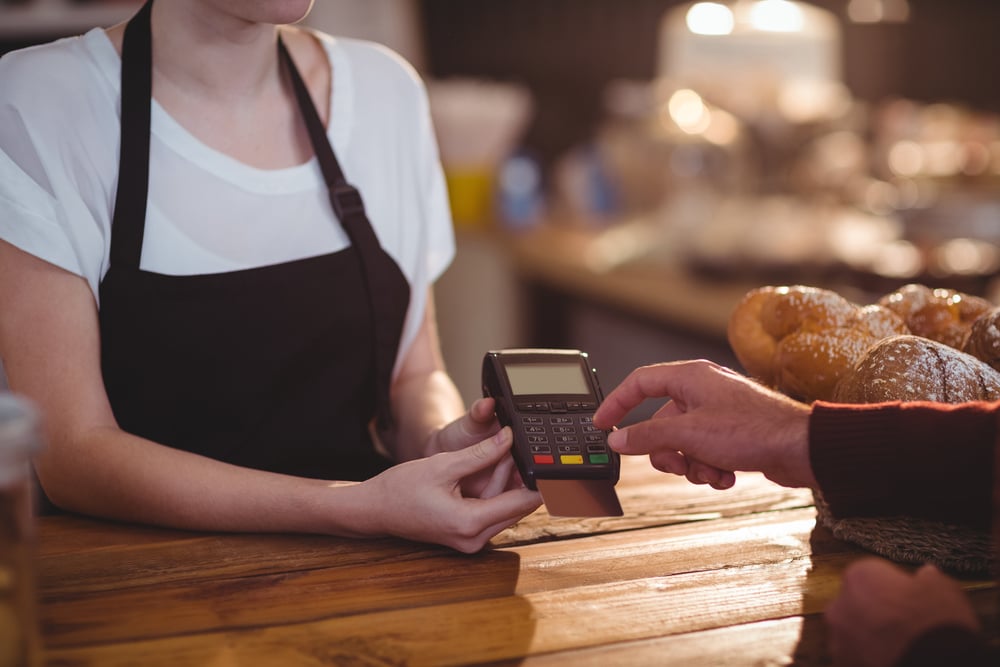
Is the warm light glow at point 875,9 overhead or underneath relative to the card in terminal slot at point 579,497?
overhead

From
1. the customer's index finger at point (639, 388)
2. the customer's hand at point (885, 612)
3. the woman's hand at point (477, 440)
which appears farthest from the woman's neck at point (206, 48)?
the customer's hand at point (885, 612)

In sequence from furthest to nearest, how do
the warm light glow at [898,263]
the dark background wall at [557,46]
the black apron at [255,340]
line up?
the dark background wall at [557,46] → the warm light glow at [898,263] → the black apron at [255,340]

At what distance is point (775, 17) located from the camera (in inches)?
136

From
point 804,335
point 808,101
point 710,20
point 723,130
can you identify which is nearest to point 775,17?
point 710,20

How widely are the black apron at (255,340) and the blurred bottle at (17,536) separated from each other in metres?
0.55

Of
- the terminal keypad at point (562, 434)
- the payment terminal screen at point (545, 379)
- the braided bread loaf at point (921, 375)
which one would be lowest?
the terminal keypad at point (562, 434)

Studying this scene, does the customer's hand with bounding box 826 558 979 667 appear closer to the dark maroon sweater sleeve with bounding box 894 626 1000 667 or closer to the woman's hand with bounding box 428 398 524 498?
the dark maroon sweater sleeve with bounding box 894 626 1000 667

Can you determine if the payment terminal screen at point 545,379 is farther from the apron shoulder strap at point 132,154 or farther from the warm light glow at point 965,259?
the warm light glow at point 965,259

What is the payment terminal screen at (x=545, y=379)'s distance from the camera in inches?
37.0

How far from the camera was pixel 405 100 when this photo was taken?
1.41 meters

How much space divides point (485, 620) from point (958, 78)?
542 cm

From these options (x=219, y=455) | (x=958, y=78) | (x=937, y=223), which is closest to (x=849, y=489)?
(x=219, y=455)

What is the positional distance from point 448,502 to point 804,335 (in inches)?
14.9

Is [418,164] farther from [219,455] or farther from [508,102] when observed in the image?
[508,102]
